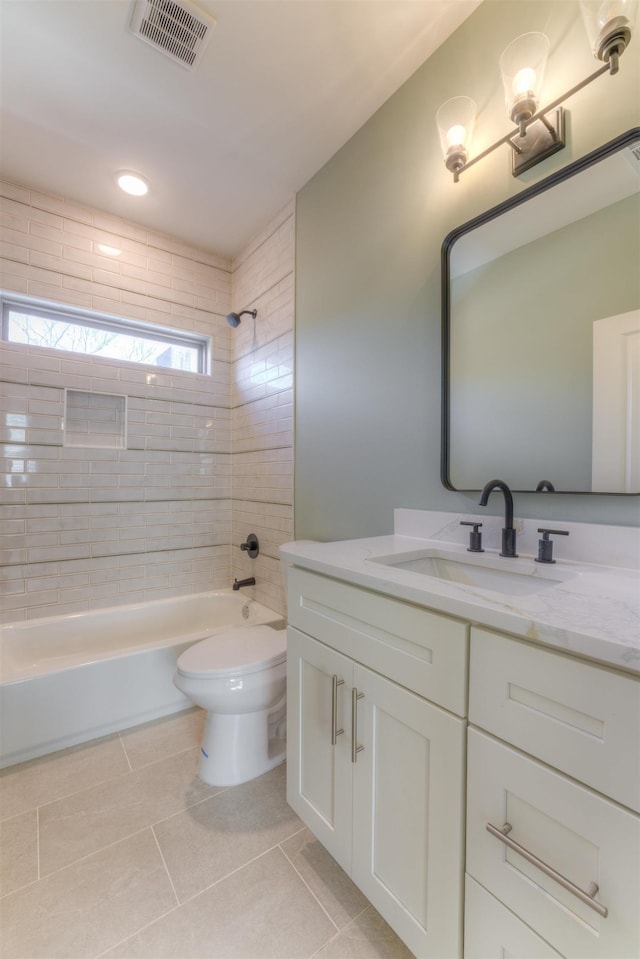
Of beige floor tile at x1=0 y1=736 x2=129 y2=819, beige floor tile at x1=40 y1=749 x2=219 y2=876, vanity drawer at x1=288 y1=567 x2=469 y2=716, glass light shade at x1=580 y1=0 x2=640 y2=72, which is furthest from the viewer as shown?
beige floor tile at x1=0 y1=736 x2=129 y2=819

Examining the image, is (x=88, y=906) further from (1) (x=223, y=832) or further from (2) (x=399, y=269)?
(2) (x=399, y=269)

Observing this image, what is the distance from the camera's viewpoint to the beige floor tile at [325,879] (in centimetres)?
106

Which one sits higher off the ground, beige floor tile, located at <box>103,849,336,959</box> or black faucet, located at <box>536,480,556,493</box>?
black faucet, located at <box>536,480,556,493</box>

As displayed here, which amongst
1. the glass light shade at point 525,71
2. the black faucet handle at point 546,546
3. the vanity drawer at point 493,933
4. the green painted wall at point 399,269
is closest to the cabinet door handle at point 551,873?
the vanity drawer at point 493,933

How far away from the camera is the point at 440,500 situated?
4.39 ft

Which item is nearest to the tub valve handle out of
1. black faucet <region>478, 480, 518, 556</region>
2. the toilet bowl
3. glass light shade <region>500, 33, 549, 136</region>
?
the toilet bowl

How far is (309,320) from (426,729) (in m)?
1.82

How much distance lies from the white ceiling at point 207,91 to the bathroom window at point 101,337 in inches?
25.1

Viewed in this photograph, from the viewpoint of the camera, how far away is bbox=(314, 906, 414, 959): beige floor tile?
37.5 inches

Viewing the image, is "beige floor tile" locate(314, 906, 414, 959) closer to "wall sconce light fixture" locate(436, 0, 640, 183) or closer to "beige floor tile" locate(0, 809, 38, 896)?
"beige floor tile" locate(0, 809, 38, 896)

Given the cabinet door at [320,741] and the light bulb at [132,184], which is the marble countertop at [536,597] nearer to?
the cabinet door at [320,741]

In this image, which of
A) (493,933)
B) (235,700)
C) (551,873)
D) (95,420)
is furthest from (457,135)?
(95,420)

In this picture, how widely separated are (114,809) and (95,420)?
1870 millimetres

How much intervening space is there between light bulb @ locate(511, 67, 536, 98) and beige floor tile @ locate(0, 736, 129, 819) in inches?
104
